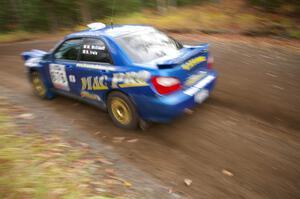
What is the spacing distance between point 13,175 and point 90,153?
3.86 ft

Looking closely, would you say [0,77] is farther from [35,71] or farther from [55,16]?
[55,16]

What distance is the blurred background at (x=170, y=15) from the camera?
11.2m

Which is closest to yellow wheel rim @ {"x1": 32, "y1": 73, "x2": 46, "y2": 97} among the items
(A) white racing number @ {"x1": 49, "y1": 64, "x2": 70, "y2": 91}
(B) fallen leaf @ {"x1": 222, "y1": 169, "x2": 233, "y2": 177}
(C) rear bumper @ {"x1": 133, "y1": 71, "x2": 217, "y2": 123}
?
(A) white racing number @ {"x1": 49, "y1": 64, "x2": 70, "y2": 91}

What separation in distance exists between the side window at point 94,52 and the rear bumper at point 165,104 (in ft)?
3.04

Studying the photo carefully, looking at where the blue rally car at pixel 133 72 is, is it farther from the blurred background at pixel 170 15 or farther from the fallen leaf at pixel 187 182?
the blurred background at pixel 170 15

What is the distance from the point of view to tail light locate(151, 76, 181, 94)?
4.39 metres

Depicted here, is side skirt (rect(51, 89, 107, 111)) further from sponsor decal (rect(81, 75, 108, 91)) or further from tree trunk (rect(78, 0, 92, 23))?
tree trunk (rect(78, 0, 92, 23))

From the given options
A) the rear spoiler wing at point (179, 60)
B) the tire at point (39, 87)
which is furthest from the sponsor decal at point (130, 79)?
the tire at point (39, 87)

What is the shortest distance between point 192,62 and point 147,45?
834 mm

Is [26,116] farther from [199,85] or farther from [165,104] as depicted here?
[199,85]

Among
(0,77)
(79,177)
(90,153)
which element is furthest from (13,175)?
(0,77)

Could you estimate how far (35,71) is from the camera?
6930 mm

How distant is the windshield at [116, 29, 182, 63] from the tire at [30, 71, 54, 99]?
2650 millimetres

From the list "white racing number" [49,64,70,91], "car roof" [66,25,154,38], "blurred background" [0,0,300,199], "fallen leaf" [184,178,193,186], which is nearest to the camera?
"blurred background" [0,0,300,199]
